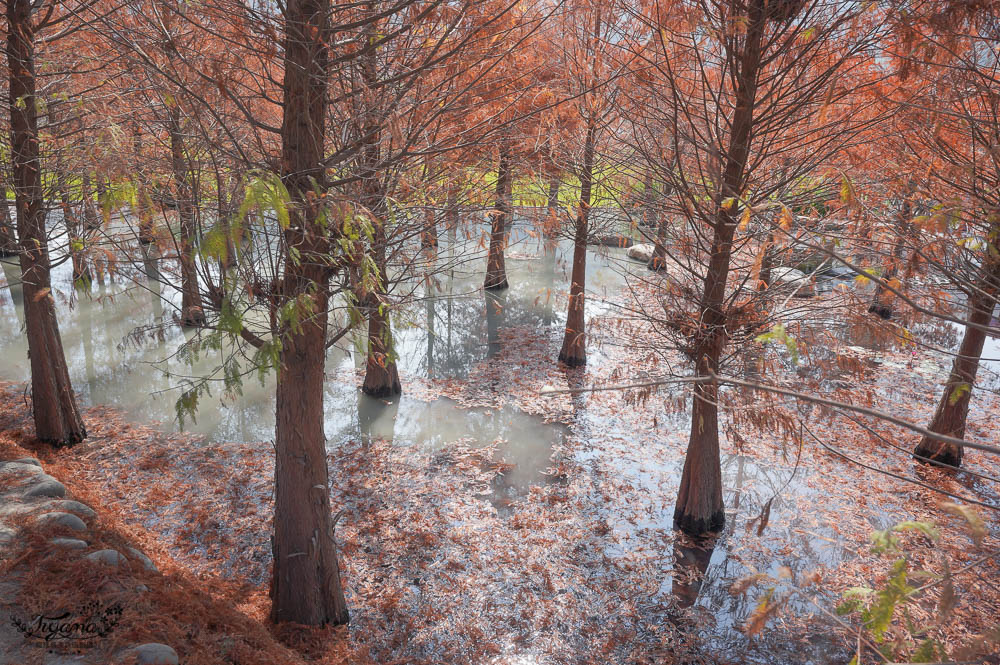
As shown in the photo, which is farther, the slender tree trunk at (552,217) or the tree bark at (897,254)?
the slender tree trunk at (552,217)

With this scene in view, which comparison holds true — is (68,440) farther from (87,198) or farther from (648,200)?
(648,200)

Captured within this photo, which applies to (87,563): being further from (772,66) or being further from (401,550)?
(772,66)

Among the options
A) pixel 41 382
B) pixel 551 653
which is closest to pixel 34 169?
pixel 41 382

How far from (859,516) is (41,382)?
423 inches

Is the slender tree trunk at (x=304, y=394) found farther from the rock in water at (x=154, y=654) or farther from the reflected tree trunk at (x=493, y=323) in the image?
the reflected tree trunk at (x=493, y=323)

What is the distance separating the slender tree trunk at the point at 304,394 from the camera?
14.3ft

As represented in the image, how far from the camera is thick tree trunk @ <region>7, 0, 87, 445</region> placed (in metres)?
6.41

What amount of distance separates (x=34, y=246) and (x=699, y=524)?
28.7ft

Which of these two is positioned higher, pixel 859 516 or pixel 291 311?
pixel 291 311

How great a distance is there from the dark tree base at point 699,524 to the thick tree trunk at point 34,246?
731 centimetres

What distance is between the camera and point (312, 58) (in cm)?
412

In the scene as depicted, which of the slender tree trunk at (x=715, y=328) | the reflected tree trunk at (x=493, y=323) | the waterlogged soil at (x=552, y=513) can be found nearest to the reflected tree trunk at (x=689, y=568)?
the waterlogged soil at (x=552, y=513)

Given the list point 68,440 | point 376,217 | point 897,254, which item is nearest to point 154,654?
point 376,217

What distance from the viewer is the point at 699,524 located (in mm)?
7285
